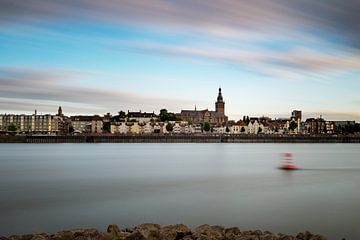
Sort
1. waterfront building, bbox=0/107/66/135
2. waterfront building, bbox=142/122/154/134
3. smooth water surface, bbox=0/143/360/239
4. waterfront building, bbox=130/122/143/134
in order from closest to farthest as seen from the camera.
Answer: smooth water surface, bbox=0/143/360/239
waterfront building, bbox=142/122/154/134
waterfront building, bbox=130/122/143/134
waterfront building, bbox=0/107/66/135

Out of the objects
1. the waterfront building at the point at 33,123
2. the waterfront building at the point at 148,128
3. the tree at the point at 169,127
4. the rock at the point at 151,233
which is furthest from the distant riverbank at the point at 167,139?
the rock at the point at 151,233

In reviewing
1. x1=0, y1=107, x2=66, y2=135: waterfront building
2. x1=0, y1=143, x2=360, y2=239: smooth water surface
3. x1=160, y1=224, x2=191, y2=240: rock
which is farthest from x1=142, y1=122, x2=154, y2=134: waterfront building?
x1=160, y1=224, x2=191, y2=240: rock

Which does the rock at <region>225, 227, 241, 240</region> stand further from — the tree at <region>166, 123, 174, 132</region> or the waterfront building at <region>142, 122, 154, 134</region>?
the waterfront building at <region>142, 122, 154, 134</region>

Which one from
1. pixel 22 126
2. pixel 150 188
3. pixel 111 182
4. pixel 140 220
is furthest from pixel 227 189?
A: pixel 22 126

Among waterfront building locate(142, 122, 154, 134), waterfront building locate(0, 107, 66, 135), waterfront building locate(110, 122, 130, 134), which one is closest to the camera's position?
waterfront building locate(142, 122, 154, 134)

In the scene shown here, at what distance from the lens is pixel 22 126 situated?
19650 cm

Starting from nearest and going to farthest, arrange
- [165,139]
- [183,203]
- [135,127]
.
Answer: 1. [183,203]
2. [165,139]
3. [135,127]

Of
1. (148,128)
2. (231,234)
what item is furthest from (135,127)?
(231,234)

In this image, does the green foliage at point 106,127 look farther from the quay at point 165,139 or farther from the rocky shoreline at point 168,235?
the rocky shoreline at point 168,235

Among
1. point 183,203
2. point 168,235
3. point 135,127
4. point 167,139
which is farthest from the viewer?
point 135,127

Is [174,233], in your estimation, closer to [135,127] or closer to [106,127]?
[135,127]

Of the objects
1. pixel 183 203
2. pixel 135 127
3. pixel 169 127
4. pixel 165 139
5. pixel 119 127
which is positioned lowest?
pixel 183 203

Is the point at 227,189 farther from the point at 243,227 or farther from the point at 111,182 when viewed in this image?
the point at 243,227

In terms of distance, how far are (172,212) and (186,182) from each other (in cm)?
1149
